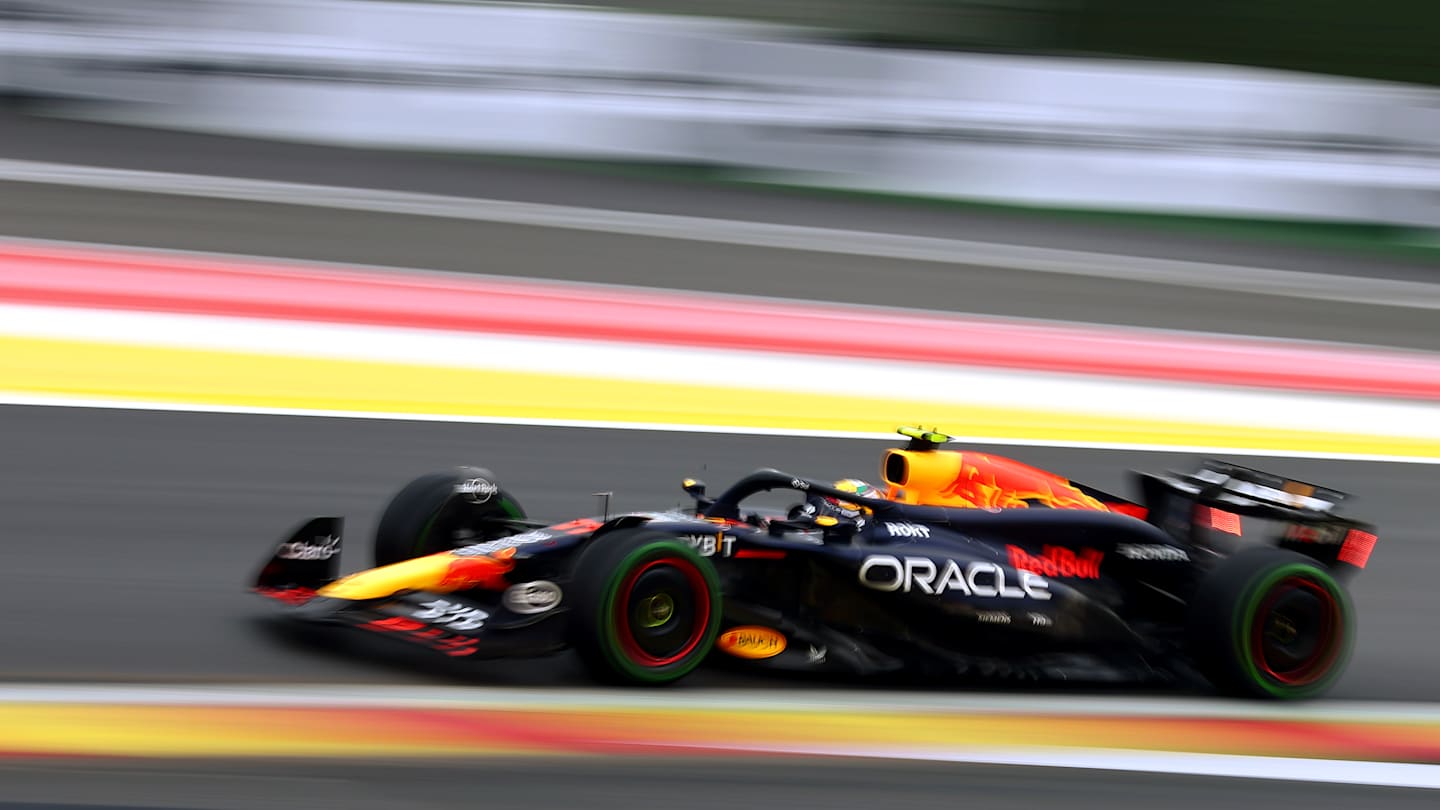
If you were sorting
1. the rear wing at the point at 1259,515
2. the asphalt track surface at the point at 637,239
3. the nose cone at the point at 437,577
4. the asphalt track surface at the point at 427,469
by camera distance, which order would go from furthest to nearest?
the asphalt track surface at the point at 637,239
the rear wing at the point at 1259,515
the nose cone at the point at 437,577
the asphalt track surface at the point at 427,469

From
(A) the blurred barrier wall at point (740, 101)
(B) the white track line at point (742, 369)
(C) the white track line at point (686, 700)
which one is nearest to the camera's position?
(C) the white track line at point (686, 700)

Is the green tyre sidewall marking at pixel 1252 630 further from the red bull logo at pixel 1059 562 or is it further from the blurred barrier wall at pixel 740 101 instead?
the blurred barrier wall at pixel 740 101

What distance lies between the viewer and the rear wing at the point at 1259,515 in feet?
18.5

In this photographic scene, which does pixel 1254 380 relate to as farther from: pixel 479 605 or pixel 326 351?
pixel 479 605

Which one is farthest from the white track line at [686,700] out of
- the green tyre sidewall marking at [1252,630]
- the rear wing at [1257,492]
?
the rear wing at [1257,492]

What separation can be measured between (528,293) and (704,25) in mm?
3061

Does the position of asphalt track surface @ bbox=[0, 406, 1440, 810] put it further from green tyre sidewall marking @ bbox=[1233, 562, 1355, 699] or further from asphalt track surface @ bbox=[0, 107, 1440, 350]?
asphalt track surface @ bbox=[0, 107, 1440, 350]

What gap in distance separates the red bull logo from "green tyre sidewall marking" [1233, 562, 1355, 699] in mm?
444

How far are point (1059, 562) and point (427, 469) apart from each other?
10.8ft

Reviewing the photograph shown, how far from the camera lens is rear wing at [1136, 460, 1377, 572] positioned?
5637mm

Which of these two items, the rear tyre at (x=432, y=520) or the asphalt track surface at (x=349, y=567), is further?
the rear tyre at (x=432, y=520)

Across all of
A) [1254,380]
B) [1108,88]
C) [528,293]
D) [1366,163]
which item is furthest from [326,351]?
[1366,163]

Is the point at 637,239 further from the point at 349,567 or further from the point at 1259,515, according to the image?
the point at 1259,515

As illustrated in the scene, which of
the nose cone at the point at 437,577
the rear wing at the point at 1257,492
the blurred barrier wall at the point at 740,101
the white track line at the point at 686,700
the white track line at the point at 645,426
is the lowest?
the white track line at the point at 686,700
